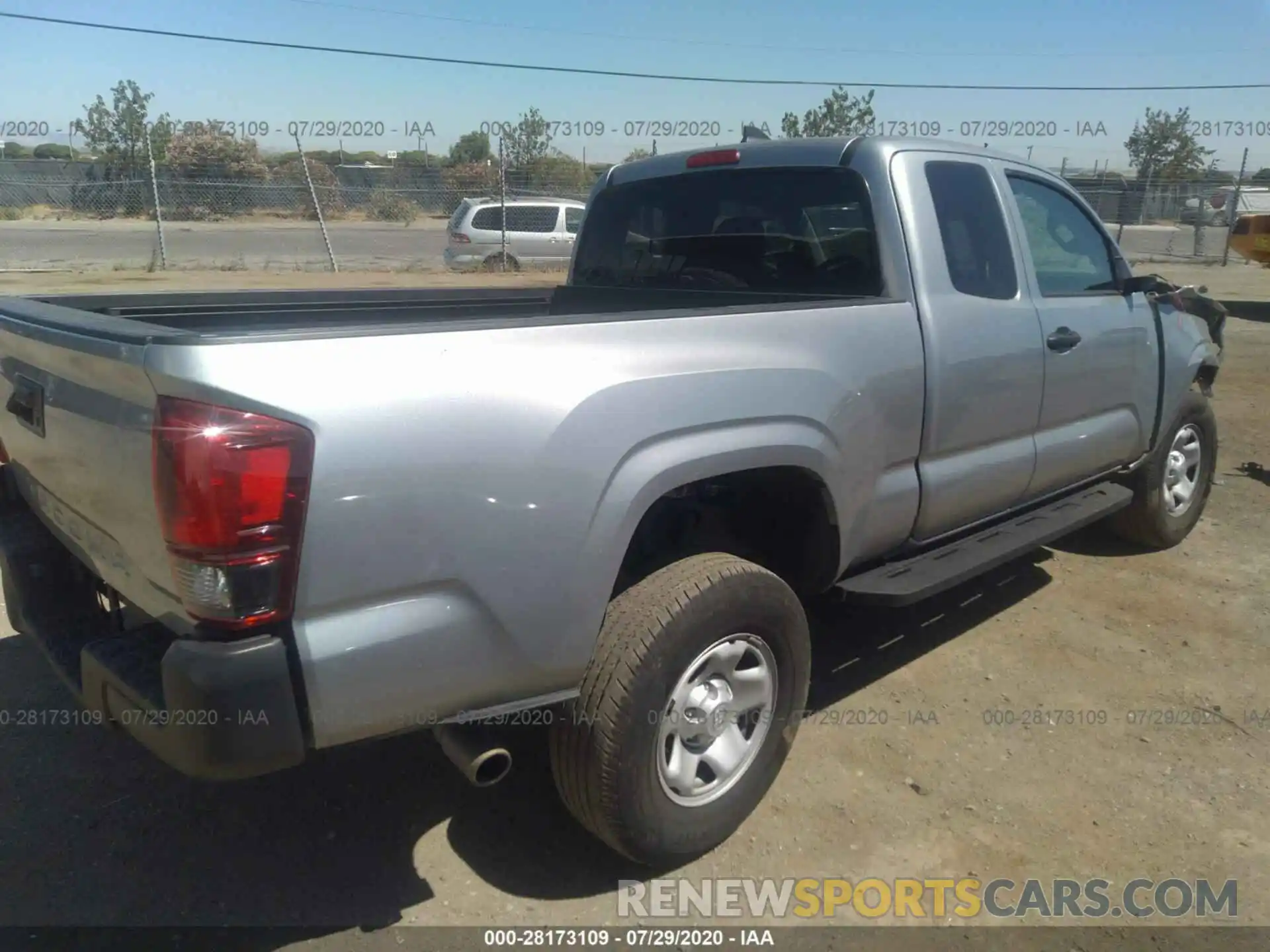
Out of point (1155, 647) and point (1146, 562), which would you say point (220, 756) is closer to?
point (1155, 647)

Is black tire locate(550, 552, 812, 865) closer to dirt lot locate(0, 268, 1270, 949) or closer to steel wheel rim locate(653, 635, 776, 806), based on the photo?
steel wheel rim locate(653, 635, 776, 806)

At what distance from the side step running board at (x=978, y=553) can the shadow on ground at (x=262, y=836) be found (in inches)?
46.1

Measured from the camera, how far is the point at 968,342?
345 cm

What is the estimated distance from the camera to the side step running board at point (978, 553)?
3236 millimetres

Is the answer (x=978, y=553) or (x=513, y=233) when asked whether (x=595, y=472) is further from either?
(x=513, y=233)

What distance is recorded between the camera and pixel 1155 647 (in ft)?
13.9

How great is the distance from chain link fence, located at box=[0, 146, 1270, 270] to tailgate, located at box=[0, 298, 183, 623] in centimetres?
1635

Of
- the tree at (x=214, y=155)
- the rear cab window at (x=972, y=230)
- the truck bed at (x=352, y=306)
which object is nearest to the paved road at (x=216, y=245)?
the tree at (x=214, y=155)

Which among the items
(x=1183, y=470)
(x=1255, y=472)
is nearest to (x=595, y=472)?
(x=1183, y=470)

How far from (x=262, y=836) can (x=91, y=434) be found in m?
1.37

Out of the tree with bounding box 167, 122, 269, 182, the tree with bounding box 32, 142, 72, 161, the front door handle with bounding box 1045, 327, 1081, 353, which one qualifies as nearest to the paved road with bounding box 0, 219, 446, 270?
the tree with bounding box 167, 122, 269, 182

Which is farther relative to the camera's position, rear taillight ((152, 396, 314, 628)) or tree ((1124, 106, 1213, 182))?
tree ((1124, 106, 1213, 182))

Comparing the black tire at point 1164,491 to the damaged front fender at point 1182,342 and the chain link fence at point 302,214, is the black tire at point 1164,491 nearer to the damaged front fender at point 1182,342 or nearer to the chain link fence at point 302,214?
the damaged front fender at point 1182,342

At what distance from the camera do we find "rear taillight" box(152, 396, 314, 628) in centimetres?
186
